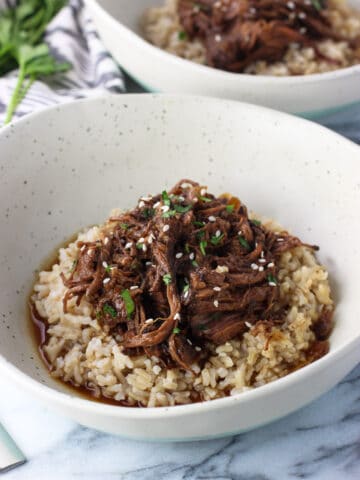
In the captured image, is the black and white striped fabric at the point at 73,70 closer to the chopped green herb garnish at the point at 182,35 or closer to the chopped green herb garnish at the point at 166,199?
the chopped green herb garnish at the point at 182,35

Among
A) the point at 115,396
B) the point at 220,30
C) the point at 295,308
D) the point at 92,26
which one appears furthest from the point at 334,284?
the point at 92,26

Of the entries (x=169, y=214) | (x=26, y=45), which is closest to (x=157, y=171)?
(x=169, y=214)

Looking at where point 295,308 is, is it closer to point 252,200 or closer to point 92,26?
point 252,200

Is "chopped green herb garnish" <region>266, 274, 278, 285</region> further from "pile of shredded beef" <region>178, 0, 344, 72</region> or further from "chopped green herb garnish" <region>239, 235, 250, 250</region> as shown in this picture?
"pile of shredded beef" <region>178, 0, 344, 72</region>

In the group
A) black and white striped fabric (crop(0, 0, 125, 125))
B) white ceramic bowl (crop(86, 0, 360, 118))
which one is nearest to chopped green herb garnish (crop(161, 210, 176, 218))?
white ceramic bowl (crop(86, 0, 360, 118))

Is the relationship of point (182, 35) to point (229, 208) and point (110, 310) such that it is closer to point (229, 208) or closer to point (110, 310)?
point (229, 208)

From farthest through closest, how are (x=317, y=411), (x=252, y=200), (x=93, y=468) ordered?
1. (x=252, y=200)
2. (x=317, y=411)
3. (x=93, y=468)
